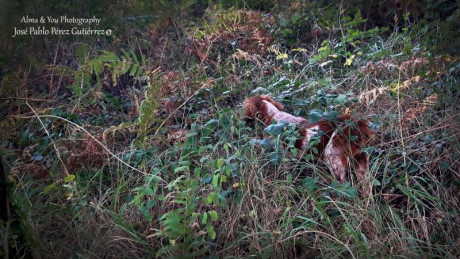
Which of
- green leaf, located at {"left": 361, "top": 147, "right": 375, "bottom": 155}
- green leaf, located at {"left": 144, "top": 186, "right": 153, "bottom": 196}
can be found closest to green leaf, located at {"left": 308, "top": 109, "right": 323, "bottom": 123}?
green leaf, located at {"left": 361, "top": 147, "right": 375, "bottom": 155}

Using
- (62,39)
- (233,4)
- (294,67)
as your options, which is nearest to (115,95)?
(62,39)

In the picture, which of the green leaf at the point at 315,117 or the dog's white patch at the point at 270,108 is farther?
the dog's white patch at the point at 270,108

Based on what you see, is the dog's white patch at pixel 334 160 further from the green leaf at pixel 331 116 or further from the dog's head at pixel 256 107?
the dog's head at pixel 256 107

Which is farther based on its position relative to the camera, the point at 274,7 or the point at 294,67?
the point at 274,7

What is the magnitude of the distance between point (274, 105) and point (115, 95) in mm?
1784

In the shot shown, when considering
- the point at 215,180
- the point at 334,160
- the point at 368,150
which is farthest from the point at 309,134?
the point at 215,180

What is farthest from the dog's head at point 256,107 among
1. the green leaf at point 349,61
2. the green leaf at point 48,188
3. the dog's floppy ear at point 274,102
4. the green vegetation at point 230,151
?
the green leaf at point 48,188

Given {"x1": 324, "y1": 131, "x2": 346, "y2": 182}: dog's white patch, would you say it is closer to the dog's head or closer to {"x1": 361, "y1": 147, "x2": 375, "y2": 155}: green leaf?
{"x1": 361, "y1": 147, "x2": 375, "y2": 155}: green leaf

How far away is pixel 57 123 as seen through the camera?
4.12m

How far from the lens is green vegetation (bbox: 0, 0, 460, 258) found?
2832 mm

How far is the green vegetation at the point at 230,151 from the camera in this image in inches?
111

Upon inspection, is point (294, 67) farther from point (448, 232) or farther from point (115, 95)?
point (448, 232)

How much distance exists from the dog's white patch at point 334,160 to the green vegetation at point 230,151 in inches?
3.5

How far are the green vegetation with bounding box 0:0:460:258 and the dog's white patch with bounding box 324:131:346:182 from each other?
0.09 m
